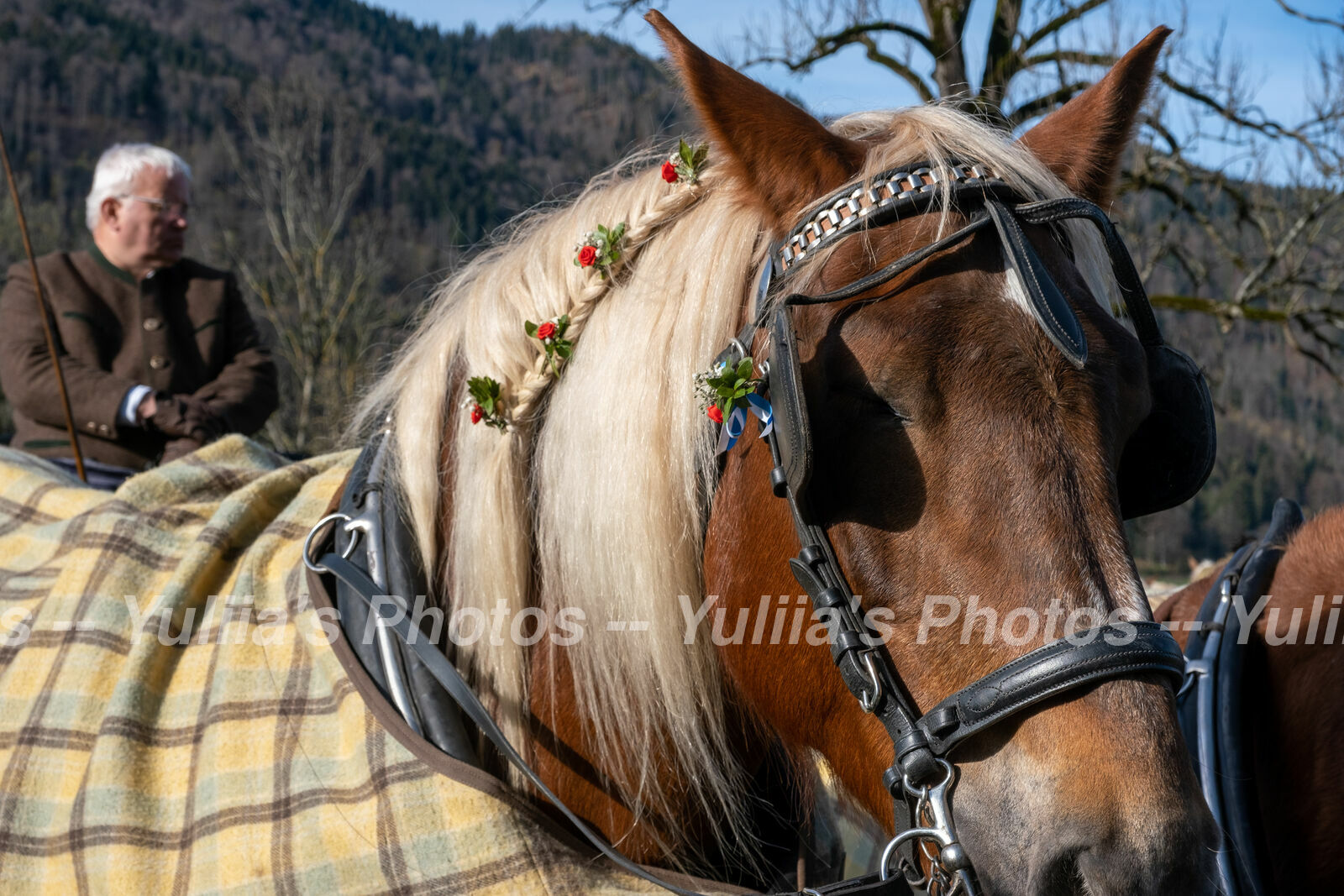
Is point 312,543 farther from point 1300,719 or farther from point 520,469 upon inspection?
point 1300,719

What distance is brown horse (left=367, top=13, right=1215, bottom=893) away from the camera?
1.17 metres

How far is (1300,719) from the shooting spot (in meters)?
1.97

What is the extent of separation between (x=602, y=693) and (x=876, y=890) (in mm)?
500

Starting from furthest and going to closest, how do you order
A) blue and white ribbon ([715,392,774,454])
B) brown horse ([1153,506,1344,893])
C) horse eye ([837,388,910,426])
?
brown horse ([1153,506,1344,893])
blue and white ribbon ([715,392,774,454])
horse eye ([837,388,910,426])

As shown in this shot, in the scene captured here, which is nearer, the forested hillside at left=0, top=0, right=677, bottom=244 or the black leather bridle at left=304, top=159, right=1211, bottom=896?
the black leather bridle at left=304, top=159, right=1211, bottom=896

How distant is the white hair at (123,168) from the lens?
119 inches

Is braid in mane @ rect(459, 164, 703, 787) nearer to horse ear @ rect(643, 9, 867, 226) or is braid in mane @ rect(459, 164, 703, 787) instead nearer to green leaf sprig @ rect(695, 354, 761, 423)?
horse ear @ rect(643, 9, 867, 226)

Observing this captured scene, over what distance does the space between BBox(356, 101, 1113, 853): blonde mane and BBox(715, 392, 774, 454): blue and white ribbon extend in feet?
0.11

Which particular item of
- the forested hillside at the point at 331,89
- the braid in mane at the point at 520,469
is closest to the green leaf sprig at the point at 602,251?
the braid in mane at the point at 520,469

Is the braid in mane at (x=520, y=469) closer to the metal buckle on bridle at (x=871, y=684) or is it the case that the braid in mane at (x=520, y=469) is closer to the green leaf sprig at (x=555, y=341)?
the green leaf sprig at (x=555, y=341)

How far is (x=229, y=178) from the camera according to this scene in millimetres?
55219

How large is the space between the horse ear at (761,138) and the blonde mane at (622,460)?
4 cm

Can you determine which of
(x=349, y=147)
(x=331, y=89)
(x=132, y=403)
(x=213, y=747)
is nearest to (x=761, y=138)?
Answer: (x=213, y=747)

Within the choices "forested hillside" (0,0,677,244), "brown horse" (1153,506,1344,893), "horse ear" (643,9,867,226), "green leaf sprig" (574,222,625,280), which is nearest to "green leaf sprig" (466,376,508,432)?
"green leaf sprig" (574,222,625,280)
